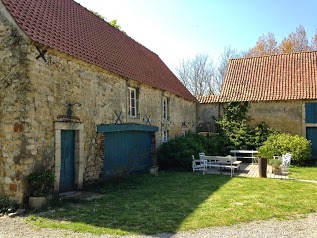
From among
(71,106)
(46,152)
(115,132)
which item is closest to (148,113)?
(115,132)

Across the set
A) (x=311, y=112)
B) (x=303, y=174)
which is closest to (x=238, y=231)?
(x=303, y=174)

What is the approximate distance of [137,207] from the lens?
7.18 m

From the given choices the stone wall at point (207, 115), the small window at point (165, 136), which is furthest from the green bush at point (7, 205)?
the stone wall at point (207, 115)

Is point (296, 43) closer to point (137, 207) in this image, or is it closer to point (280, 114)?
point (280, 114)

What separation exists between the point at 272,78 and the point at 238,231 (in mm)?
16555

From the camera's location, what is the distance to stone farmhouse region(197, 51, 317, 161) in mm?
17641

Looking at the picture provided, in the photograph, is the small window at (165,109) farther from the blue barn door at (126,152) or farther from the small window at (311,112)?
the small window at (311,112)

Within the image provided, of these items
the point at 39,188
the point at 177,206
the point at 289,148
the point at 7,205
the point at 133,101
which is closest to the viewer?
the point at 7,205

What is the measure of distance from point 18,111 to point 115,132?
4063 mm

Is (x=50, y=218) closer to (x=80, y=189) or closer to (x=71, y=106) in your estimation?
(x=80, y=189)

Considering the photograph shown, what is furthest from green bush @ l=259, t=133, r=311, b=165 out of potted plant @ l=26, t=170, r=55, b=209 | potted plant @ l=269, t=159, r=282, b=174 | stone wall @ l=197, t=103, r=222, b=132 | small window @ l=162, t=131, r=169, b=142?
potted plant @ l=26, t=170, r=55, b=209

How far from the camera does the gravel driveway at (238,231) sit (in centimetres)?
534

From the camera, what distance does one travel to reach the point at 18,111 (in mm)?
7199

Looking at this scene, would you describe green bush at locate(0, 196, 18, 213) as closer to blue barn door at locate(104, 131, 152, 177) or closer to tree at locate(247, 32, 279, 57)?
blue barn door at locate(104, 131, 152, 177)
